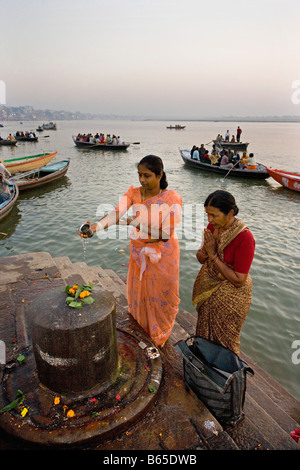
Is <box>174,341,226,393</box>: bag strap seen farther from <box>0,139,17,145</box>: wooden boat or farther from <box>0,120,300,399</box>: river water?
<box>0,139,17,145</box>: wooden boat

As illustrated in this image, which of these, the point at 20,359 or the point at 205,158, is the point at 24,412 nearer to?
the point at 20,359

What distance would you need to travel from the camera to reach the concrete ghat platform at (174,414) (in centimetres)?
203

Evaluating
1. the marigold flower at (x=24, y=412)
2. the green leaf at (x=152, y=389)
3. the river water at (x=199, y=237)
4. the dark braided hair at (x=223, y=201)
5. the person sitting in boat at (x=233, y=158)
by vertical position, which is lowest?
the river water at (x=199, y=237)

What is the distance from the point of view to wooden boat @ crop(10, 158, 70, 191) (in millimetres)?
13401

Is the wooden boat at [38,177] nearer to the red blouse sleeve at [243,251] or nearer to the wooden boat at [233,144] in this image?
the red blouse sleeve at [243,251]

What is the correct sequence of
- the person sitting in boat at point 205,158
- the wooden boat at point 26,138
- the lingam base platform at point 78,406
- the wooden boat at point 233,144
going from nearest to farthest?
the lingam base platform at point 78,406 < the person sitting in boat at point 205,158 < the wooden boat at point 233,144 < the wooden boat at point 26,138

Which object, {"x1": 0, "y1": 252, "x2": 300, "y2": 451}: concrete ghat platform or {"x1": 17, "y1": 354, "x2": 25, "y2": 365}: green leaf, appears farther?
{"x1": 17, "y1": 354, "x2": 25, "y2": 365}: green leaf

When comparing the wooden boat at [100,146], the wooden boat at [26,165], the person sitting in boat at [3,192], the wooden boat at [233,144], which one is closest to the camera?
the person sitting in boat at [3,192]

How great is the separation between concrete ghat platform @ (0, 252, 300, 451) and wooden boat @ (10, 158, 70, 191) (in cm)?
1052

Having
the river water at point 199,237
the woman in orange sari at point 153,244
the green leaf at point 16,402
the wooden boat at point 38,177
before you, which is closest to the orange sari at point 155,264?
the woman in orange sari at point 153,244

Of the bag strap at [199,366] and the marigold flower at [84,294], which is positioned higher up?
the marigold flower at [84,294]

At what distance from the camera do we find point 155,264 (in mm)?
2844

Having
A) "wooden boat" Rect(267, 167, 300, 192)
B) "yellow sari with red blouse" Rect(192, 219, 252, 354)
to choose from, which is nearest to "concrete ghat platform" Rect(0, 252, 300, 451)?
"yellow sari with red blouse" Rect(192, 219, 252, 354)
